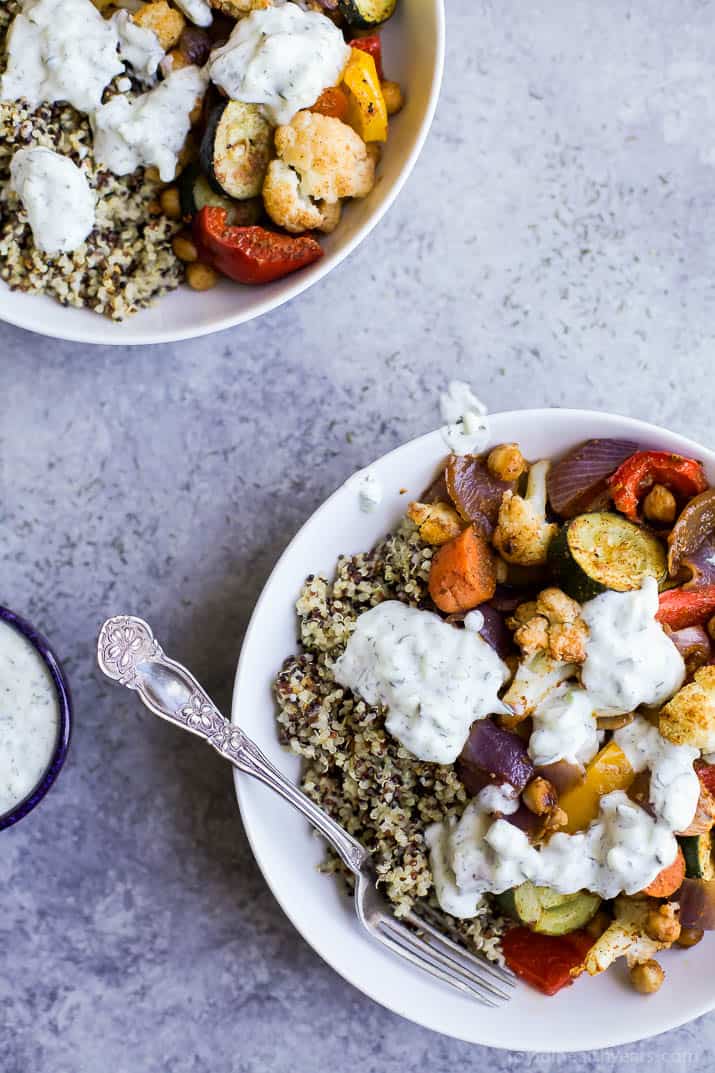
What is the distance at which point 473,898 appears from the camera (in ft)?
6.18

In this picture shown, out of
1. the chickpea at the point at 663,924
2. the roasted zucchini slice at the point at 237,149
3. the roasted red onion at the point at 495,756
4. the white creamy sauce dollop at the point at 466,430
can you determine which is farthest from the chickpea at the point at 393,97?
the chickpea at the point at 663,924

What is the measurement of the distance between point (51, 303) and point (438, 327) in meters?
0.73

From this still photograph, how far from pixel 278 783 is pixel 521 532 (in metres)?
0.59

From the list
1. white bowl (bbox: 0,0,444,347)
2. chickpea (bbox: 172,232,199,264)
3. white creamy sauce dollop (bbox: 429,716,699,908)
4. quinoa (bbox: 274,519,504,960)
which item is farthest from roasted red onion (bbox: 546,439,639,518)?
chickpea (bbox: 172,232,199,264)

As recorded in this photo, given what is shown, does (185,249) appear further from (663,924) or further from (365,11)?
(663,924)

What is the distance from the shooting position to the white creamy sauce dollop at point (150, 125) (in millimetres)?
1865

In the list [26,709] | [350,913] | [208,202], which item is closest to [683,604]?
[350,913]

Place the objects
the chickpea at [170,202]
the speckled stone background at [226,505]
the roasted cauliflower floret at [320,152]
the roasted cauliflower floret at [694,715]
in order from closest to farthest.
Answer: the roasted cauliflower floret at [694,715]
the roasted cauliflower floret at [320,152]
the chickpea at [170,202]
the speckled stone background at [226,505]

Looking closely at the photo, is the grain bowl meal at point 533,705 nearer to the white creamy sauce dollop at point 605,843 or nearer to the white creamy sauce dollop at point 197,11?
the white creamy sauce dollop at point 605,843

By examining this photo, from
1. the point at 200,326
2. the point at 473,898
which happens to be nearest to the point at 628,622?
the point at 473,898

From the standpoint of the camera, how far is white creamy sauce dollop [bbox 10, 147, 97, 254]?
183cm

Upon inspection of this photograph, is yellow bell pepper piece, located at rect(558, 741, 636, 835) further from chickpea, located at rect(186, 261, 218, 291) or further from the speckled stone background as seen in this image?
chickpea, located at rect(186, 261, 218, 291)

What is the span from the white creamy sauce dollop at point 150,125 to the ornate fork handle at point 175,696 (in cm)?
80

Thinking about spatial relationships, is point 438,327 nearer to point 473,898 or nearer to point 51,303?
point 51,303
